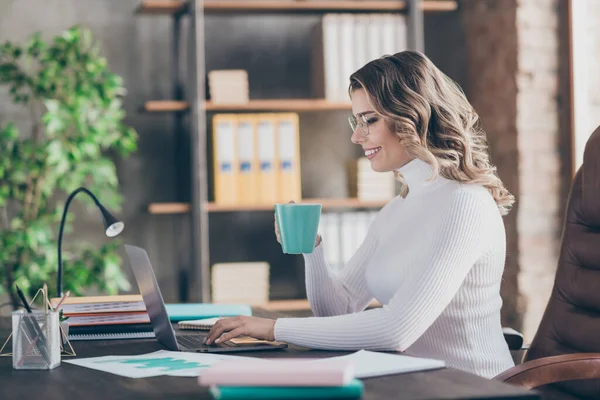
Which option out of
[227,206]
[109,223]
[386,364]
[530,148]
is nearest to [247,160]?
[227,206]

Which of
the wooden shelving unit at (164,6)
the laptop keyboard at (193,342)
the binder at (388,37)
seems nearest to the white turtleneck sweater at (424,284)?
the laptop keyboard at (193,342)

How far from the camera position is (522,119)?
144 inches

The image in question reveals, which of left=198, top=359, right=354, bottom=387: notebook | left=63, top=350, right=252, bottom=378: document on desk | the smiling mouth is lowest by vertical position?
left=63, top=350, right=252, bottom=378: document on desk

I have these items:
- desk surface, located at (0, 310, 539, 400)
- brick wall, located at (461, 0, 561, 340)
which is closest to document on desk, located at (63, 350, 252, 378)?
desk surface, located at (0, 310, 539, 400)

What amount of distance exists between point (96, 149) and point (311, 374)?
102 inches

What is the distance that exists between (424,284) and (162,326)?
0.49 meters

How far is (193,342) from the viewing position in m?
1.66

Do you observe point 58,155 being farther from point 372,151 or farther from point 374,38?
point 372,151

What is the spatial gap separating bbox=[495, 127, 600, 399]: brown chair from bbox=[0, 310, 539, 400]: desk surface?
2.39 ft

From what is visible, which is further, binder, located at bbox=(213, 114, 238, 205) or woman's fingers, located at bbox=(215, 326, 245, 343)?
binder, located at bbox=(213, 114, 238, 205)

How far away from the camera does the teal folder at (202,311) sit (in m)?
2.08

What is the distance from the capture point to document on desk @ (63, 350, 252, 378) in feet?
4.37

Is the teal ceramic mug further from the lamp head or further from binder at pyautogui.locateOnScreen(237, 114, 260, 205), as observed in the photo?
binder at pyautogui.locateOnScreen(237, 114, 260, 205)

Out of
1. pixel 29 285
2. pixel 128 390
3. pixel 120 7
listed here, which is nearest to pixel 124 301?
Result: pixel 128 390
